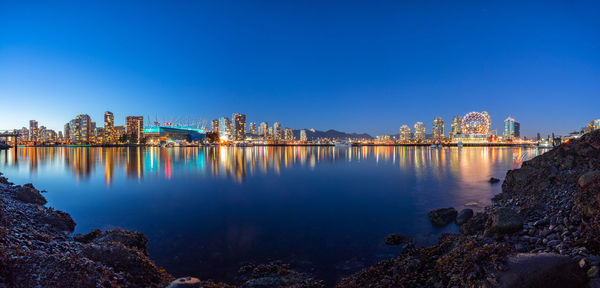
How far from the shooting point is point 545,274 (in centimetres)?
432

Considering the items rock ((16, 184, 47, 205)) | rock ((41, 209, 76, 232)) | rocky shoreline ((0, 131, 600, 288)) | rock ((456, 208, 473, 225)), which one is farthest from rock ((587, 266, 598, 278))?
rock ((16, 184, 47, 205))

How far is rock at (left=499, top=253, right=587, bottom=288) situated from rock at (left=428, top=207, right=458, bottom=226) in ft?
33.5

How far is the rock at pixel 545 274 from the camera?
4289 mm

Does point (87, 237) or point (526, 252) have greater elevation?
point (526, 252)

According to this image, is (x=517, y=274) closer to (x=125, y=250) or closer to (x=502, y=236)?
(x=502, y=236)

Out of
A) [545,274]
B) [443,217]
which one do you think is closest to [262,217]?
[443,217]

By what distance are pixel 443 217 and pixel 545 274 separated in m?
10.8

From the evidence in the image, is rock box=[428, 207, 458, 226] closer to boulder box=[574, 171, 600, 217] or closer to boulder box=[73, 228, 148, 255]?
boulder box=[574, 171, 600, 217]

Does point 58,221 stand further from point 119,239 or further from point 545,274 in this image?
point 545,274

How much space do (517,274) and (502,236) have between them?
349cm

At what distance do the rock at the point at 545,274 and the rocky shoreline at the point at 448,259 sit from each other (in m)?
0.01

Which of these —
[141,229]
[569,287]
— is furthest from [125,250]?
Answer: [569,287]

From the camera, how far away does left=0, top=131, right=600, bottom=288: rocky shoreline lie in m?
4.61

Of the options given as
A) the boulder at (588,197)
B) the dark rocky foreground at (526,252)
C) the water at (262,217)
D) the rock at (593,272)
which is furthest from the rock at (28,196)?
the boulder at (588,197)
